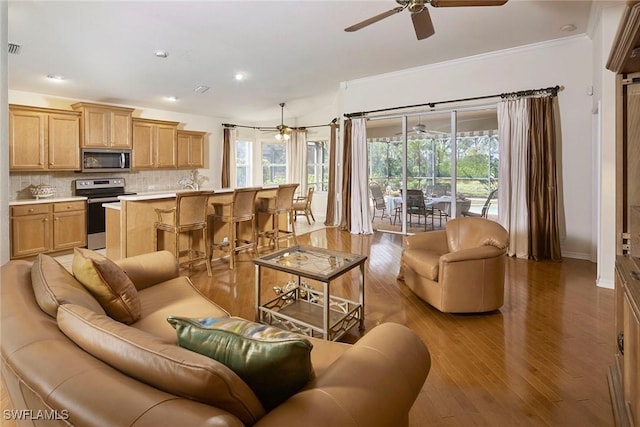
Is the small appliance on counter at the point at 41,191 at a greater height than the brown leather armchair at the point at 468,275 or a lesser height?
greater

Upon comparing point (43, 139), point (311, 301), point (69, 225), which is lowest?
point (311, 301)

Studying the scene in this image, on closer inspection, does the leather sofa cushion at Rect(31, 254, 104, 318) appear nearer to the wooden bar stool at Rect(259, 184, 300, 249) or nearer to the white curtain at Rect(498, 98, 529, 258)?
the wooden bar stool at Rect(259, 184, 300, 249)

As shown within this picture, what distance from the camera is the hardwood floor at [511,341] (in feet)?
6.13

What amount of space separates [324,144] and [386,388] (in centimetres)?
827

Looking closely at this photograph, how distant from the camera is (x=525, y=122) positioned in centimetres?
500

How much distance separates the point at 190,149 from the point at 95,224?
2655 mm

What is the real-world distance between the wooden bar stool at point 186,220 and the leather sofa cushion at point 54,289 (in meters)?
2.22

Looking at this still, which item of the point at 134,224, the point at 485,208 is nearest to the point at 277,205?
the point at 134,224

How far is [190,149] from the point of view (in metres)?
7.77

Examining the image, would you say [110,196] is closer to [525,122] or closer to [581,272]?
[525,122]

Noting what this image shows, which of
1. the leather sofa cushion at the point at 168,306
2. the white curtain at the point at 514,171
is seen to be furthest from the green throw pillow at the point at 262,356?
the white curtain at the point at 514,171

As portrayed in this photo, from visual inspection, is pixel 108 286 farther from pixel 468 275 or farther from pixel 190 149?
pixel 190 149

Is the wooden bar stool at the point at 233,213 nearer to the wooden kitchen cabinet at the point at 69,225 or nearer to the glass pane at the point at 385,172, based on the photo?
the wooden kitchen cabinet at the point at 69,225

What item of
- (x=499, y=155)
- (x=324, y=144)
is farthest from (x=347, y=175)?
(x=499, y=155)
